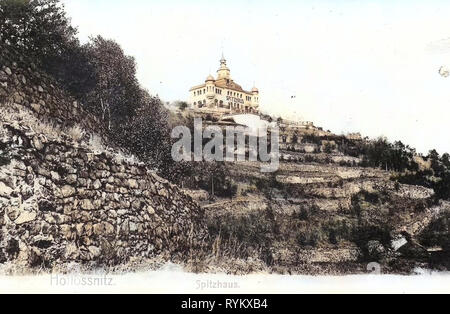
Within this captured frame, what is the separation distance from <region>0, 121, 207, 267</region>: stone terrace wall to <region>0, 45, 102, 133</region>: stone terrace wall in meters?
0.36

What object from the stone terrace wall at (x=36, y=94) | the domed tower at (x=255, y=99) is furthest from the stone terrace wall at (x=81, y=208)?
the domed tower at (x=255, y=99)

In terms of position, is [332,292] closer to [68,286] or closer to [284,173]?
[284,173]

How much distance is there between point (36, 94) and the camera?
244 inches

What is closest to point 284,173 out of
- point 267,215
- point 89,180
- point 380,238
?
point 267,215

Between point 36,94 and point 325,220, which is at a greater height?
point 36,94

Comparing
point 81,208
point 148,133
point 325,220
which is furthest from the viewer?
point 325,220

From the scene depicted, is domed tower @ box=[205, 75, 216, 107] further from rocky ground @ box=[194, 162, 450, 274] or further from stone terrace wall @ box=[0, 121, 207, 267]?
stone terrace wall @ box=[0, 121, 207, 267]

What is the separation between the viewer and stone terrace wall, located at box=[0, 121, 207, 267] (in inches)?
223

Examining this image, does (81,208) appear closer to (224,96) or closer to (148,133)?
(148,133)

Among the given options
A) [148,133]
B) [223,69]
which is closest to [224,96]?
[223,69]

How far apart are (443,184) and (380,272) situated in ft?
5.51

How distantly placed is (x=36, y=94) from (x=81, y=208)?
1.62 metres

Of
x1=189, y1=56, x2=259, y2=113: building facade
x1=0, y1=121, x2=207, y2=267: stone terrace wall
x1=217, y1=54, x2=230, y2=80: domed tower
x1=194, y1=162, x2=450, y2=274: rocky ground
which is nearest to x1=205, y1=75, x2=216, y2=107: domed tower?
x1=189, y1=56, x2=259, y2=113: building facade

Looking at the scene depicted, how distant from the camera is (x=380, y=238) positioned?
6.79m
